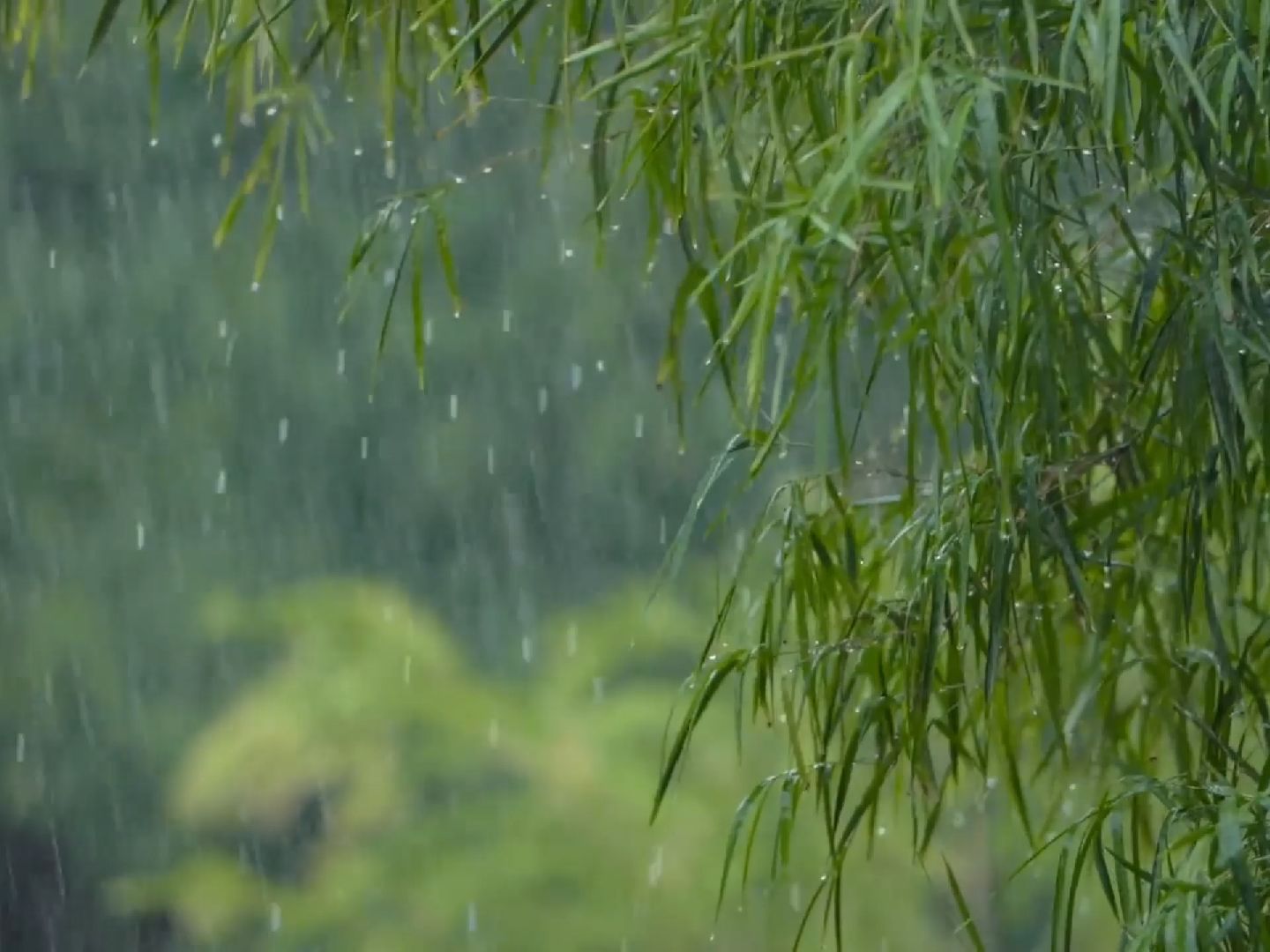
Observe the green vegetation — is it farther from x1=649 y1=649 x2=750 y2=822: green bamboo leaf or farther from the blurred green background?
the blurred green background

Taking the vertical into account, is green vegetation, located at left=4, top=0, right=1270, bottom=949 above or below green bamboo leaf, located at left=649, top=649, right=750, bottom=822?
above

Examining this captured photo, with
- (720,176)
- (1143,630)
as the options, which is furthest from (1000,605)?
(720,176)

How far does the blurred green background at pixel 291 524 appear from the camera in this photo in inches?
181

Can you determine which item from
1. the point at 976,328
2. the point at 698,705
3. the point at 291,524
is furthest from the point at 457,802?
the point at 976,328

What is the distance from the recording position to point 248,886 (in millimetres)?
4762

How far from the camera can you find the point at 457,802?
179 inches

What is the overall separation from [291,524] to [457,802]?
0.84m

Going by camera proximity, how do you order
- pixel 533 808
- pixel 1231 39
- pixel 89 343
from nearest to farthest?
pixel 1231 39, pixel 533 808, pixel 89 343

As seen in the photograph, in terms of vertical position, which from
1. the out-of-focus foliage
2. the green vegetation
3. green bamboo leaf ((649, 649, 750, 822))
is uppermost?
the green vegetation

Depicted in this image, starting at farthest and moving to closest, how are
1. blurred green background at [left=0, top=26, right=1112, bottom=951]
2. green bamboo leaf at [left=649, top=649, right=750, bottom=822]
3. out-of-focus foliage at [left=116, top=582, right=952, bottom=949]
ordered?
blurred green background at [left=0, top=26, right=1112, bottom=951] → out-of-focus foliage at [left=116, top=582, right=952, bottom=949] → green bamboo leaf at [left=649, top=649, right=750, bottom=822]

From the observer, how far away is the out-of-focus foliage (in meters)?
4.36

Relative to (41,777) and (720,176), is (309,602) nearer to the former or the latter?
(41,777)

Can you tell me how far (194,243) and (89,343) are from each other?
335 mm

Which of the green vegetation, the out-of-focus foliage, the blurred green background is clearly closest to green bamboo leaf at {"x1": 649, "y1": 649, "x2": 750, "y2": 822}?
the green vegetation
